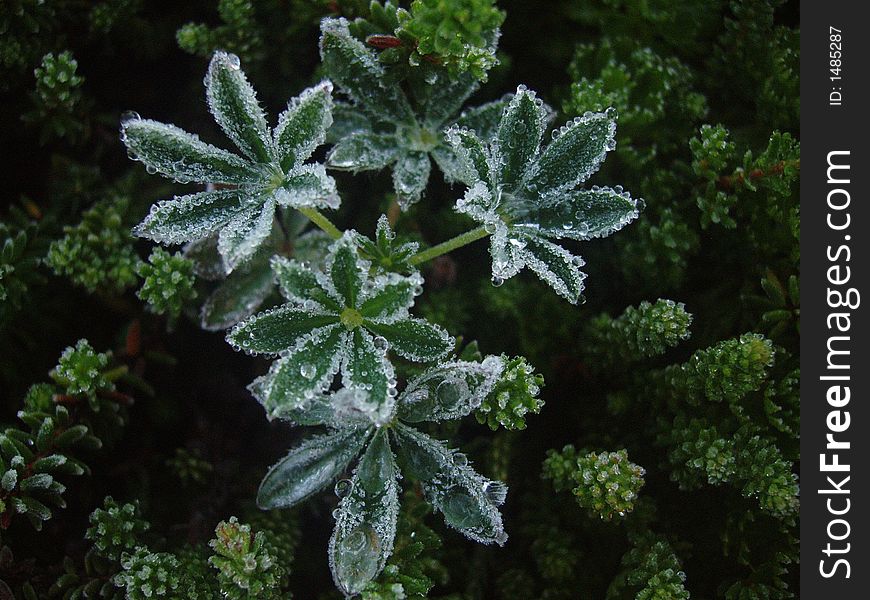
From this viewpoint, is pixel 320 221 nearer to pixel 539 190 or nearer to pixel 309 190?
pixel 309 190

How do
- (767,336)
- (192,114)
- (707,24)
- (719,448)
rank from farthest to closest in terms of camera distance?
(192,114) → (707,24) → (767,336) → (719,448)

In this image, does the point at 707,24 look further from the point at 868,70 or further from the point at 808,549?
the point at 808,549

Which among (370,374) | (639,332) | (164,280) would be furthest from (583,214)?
(164,280)

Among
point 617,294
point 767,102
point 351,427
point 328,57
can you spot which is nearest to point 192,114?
point 328,57

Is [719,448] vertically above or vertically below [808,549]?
above

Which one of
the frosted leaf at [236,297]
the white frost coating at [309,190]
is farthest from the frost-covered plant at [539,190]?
the frosted leaf at [236,297]

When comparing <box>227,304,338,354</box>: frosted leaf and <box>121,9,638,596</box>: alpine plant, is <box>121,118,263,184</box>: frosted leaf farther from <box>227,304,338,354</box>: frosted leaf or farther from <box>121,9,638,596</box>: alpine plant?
<box>227,304,338,354</box>: frosted leaf
